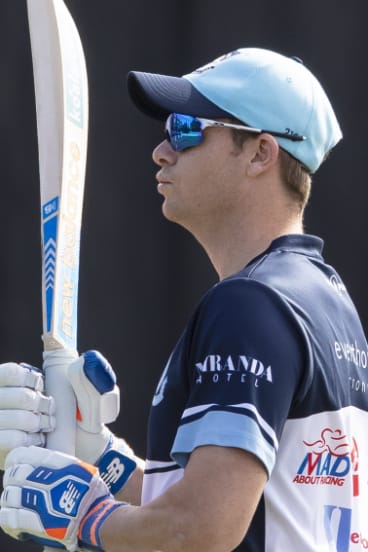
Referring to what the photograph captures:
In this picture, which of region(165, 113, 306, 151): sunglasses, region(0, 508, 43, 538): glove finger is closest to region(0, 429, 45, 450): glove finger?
region(0, 508, 43, 538): glove finger

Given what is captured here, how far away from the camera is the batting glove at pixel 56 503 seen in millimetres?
1908

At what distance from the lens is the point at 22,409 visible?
2.07 meters

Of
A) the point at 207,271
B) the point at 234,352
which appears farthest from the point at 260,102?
the point at 207,271

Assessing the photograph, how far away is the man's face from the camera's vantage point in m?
2.16

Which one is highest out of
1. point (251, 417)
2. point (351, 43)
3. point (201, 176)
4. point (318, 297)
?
point (351, 43)

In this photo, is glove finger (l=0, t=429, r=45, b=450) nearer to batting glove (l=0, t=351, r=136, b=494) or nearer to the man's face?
batting glove (l=0, t=351, r=136, b=494)

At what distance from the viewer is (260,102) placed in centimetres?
216

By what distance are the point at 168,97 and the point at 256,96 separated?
15 centimetres

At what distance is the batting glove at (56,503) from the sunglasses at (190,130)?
0.56 metres

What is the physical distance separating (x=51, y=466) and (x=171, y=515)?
25cm

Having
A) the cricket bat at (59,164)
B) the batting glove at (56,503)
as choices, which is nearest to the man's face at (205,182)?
the cricket bat at (59,164)

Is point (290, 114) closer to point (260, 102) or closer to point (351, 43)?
point (260, 102)

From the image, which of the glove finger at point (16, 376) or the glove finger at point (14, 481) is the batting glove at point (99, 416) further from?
the glove finger at point (14, 481)

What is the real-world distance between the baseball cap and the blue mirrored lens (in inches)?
0.5
